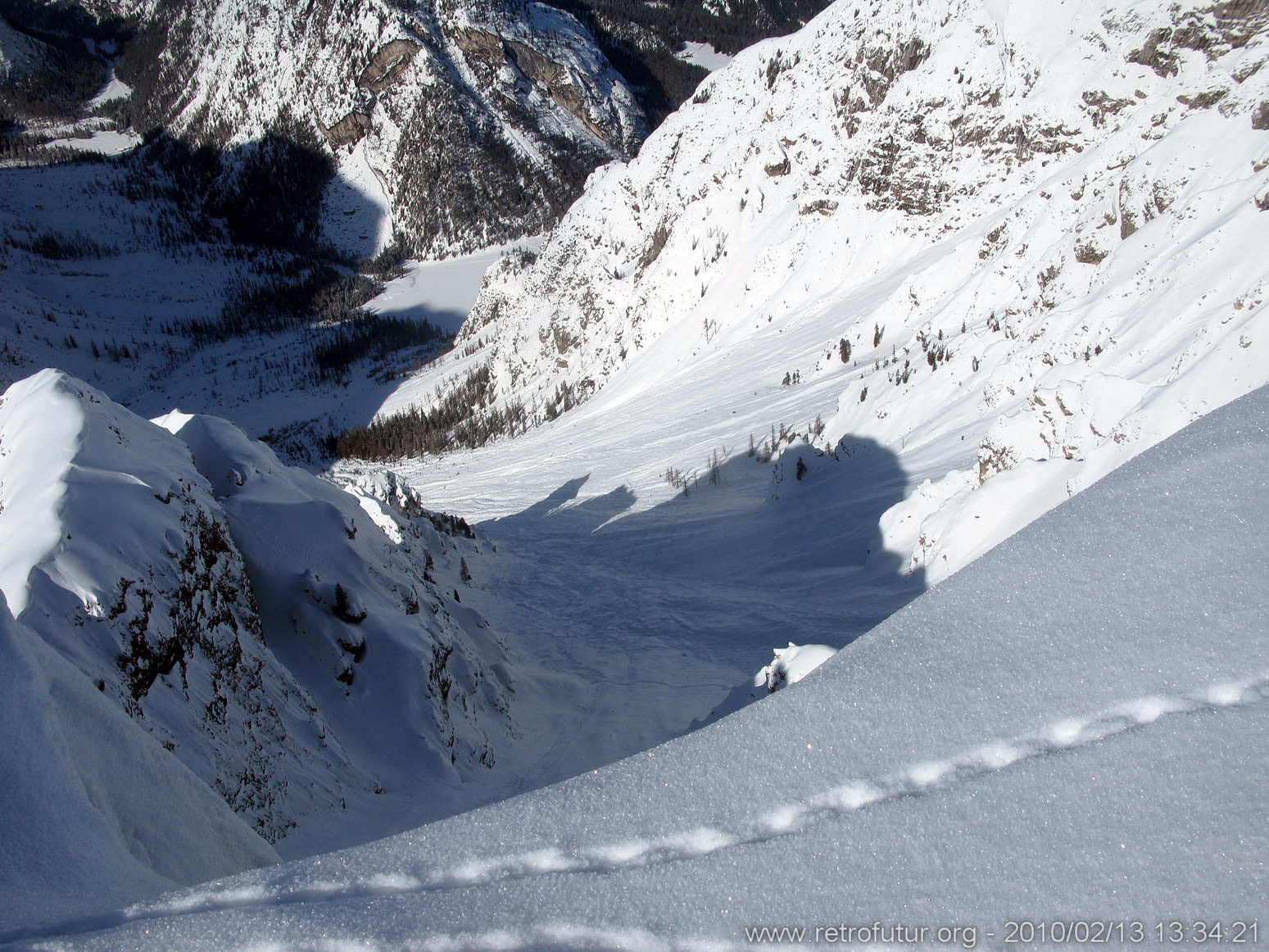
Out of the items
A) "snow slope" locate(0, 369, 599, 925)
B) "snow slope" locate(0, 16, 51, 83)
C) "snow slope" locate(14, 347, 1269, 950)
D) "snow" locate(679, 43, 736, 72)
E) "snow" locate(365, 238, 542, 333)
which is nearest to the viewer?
"snow slope" locate(14, 347, 1269, 950)

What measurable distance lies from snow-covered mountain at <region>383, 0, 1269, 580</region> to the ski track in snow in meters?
4.23

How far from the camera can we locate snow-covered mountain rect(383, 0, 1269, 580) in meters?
6.42

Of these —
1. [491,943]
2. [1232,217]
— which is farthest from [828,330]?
[491,943]

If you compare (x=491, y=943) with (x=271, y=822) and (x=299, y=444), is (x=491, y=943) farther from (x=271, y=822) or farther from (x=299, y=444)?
(x=299, y=444)

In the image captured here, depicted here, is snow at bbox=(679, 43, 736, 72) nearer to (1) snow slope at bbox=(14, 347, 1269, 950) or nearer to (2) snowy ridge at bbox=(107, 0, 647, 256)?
(2) snowy ridge at bbox=(107, 0, 647, 256)

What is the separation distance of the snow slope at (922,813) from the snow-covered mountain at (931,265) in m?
4.05

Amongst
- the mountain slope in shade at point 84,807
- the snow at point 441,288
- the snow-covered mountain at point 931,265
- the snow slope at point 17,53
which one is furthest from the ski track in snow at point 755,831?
the snow slope at point 17,53

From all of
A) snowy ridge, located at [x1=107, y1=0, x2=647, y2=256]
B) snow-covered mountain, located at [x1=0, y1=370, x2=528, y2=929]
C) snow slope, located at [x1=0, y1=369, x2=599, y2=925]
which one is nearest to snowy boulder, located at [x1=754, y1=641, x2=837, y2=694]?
snow slope, located at [x1=0, y1=369, x2=599, y2=925]

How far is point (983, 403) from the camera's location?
931 centimetres

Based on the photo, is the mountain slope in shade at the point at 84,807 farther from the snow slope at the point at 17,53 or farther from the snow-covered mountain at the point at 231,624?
the snow slope at the point at 17,53

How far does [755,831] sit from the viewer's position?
1.30 metres

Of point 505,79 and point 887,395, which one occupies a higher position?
point 505,79

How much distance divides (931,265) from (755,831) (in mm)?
16515

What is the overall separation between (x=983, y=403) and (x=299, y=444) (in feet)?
173
